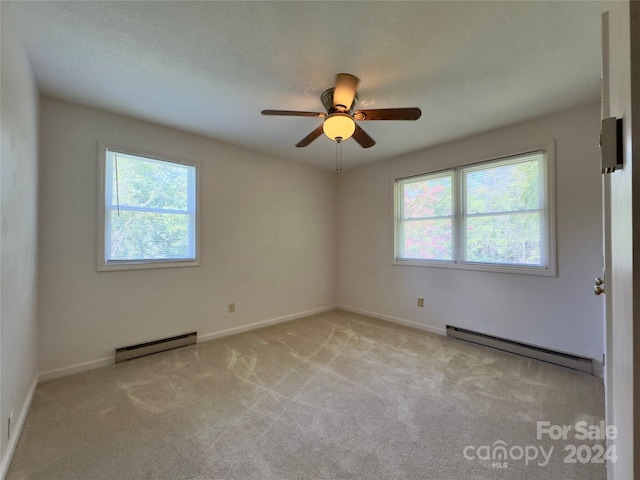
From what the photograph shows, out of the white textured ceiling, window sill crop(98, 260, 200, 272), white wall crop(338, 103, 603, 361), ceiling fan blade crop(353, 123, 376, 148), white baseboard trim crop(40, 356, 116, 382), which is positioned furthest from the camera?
window sill crop(98, 260, 200, 272)

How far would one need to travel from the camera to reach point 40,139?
241cm

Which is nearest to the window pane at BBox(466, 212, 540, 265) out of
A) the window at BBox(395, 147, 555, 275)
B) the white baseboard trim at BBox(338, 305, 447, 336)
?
the window at BBox(395, 147, 555, 275)

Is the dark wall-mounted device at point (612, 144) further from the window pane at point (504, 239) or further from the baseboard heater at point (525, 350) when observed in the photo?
the baseboard heater at point (525, 350)

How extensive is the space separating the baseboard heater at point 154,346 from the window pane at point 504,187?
3651 mm

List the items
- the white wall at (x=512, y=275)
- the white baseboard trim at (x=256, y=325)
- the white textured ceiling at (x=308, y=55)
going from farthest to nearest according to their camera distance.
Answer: the white baseboard trim at (x=256, y=325), the white wall at (x=512, y=275), the white textured ceiling at (x=308, y=55)

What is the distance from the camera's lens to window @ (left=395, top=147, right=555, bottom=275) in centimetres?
288

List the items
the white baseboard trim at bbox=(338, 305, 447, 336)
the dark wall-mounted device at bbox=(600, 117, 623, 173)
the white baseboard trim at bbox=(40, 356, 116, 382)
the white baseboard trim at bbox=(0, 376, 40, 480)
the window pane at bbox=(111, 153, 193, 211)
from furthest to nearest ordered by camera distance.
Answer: the white baseboard trim at bbox=(338, 305, 447, 336) < the window pane at bbox=(111, 153, 193, 211) < the white baseboard trim at bbox=(40, 356, 116, 382) < the white baseboard trim at bbox=(0, 376, 40, 480) < the dark wall-mounted device at bbox=(600, 117, 623, 173)

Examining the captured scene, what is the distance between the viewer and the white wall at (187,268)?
2500 mm

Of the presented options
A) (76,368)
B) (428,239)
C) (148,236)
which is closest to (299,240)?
(428,239)

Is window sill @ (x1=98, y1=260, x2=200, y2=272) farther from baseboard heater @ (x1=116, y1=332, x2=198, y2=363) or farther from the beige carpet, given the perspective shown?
the beige carpet

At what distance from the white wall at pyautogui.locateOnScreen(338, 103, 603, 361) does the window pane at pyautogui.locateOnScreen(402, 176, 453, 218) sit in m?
0.19

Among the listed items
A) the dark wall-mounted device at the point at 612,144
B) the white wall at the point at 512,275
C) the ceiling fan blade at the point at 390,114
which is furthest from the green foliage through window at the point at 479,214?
the dark wall-mounted device at the point at 612,144

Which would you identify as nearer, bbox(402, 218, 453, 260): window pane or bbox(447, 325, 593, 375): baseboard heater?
bbox(447, 325, 593, 375): baseboard heater

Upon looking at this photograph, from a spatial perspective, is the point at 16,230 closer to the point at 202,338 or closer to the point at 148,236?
the point at 148,236
